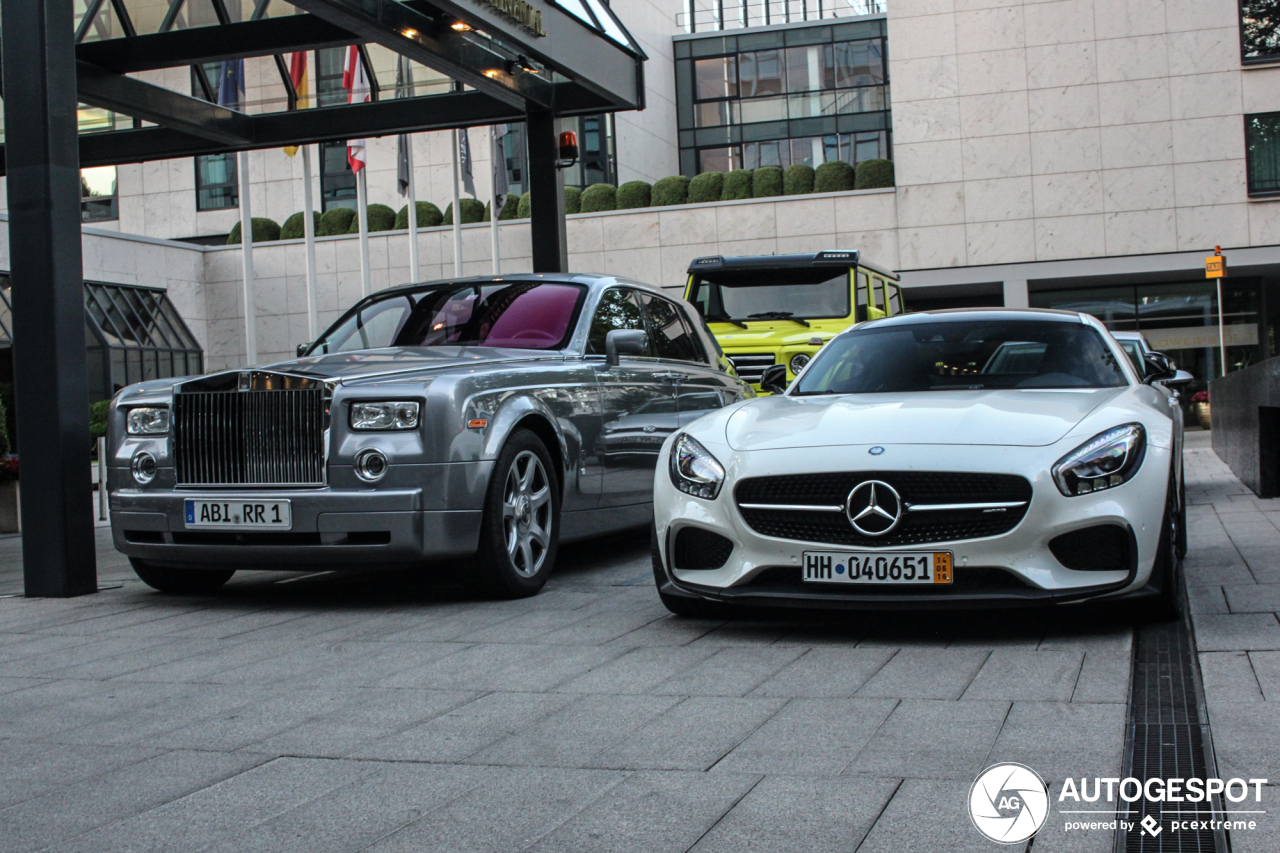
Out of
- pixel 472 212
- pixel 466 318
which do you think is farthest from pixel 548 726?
pixel 472 212

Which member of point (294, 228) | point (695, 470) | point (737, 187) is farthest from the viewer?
point (294, 228)

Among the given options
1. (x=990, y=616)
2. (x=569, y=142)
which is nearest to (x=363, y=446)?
(x=990, y=616)

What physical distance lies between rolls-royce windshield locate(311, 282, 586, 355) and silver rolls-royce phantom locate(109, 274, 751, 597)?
0.02m

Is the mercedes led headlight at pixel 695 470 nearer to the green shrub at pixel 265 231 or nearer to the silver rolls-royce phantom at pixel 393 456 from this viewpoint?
the silver rolls-royce phantom at pixel 393 456

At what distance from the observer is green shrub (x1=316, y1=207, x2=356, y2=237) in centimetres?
3438

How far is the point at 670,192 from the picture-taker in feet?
106

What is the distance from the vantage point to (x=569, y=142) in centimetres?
1380

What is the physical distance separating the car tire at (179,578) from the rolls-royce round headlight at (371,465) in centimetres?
133

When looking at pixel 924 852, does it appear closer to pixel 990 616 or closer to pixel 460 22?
pixel 990 616

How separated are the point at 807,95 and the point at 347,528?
3529cm

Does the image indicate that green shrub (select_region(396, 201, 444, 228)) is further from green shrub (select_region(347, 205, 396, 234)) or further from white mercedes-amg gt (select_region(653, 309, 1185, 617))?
white mercedes-amg gt (select_region(653, 309, 1185, 617))

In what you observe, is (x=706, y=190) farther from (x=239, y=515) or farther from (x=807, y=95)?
(x=239, y=515)

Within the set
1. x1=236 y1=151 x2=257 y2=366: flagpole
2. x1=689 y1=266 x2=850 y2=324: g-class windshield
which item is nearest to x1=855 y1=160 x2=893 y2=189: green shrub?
x1=236 y1=151 x2=257 y2=366: flagpole

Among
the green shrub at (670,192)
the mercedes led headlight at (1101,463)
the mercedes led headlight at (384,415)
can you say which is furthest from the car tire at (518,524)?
the green shrub at (670,192)
